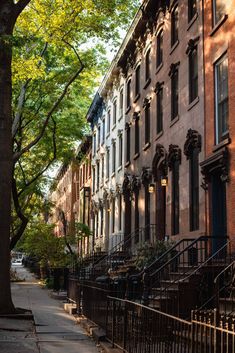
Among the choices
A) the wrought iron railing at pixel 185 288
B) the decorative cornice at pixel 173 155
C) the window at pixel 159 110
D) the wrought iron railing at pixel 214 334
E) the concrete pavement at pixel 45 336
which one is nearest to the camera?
the wrought iron railing at pixel 214 334

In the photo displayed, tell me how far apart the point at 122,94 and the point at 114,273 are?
1341 cm

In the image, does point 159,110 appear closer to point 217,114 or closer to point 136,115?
point 136,115

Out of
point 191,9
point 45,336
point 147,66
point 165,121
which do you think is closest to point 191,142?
point 165,121

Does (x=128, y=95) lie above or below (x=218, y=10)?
above

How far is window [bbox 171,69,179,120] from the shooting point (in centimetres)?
2011

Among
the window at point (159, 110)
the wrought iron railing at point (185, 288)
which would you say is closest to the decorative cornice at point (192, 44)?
the window at point (159, 110)

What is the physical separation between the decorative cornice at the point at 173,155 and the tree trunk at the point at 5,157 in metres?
5.92

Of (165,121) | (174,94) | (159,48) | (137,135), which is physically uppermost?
(159,48)

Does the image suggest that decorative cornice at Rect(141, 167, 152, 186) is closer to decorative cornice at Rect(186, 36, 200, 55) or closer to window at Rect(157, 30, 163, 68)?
window at Rect(157, 30, 163, 68)

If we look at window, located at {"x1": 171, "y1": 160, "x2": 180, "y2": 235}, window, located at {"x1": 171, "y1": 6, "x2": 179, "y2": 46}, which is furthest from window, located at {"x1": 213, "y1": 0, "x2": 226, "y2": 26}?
window, located at {"x1": 171, "y1": 160, "x2": 180, "y2": 235}

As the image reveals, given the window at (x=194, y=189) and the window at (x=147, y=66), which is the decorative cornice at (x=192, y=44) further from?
the window at (x=147, y=66)

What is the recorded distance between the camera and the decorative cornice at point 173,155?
18.9 meters

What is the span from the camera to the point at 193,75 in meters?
18.3

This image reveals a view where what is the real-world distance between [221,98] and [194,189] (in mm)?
3386
